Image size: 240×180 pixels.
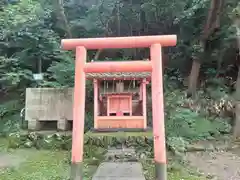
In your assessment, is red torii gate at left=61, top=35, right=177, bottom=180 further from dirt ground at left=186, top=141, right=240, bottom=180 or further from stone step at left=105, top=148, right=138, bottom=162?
dirt ground at left=186, top=141, right=240, bottom=180

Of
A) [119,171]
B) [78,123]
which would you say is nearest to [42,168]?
[119,171]

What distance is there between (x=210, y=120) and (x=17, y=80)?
21.8ft

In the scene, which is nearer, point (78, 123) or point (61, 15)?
point (78, 123)

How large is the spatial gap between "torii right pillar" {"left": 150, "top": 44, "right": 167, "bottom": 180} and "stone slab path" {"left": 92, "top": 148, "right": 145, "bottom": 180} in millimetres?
1201

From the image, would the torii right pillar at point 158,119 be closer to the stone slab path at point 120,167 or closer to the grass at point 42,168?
the stone slab path at point 120,167

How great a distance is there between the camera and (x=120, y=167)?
6145mm

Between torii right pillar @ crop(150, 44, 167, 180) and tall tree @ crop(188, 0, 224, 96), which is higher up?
tall tree @ crop(188, 0, 224, 96)

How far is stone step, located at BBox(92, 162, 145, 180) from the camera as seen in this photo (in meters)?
5.36

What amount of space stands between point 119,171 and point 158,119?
1940 millimetres

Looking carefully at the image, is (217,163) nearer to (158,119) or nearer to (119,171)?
(119,171)

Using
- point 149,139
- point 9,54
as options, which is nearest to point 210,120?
point 149,139

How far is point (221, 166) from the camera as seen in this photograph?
275 inches

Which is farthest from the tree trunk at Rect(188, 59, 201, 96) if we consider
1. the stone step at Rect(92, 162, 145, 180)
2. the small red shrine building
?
the stone step at Rect(92, 162, 145, 180)

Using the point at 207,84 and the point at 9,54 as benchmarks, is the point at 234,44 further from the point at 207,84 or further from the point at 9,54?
the point at 9,54
